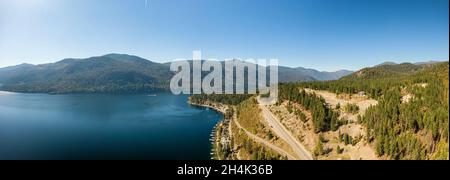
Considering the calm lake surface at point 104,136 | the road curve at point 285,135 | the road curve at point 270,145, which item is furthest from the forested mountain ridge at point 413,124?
the calm lake surface at point 104,136

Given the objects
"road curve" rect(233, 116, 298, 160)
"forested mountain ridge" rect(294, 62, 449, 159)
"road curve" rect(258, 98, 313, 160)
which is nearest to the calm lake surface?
"road curve" rect(233, 116, 298, 160)

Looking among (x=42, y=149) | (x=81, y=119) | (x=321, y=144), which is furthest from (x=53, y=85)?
(x=321, y=144)

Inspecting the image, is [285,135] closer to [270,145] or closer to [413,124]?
[270,145]

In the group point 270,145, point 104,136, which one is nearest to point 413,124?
point 270,145

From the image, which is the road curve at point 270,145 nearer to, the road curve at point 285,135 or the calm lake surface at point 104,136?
the road curve at point 285,135

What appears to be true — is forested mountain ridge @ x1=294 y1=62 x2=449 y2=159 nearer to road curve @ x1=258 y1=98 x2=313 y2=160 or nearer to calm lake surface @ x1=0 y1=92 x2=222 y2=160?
road curve @ x1=258 y1=98 x2=313 y2=160

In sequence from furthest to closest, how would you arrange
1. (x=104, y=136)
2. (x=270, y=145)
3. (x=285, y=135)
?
1. (x=104, y=136)
2. (x=285, y=135)
3. (x=270, y=145)

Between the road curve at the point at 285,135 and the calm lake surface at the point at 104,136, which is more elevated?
the road curve at the point at 285,135
